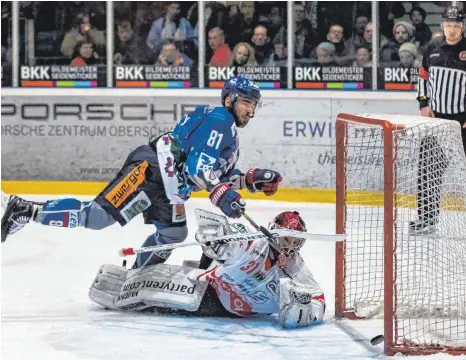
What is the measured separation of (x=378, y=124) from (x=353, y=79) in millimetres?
4437

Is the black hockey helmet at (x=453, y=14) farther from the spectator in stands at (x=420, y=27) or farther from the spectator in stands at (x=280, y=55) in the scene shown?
the spectator in stands at (x=280, y=55)

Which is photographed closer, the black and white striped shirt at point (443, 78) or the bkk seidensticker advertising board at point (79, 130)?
the black and white striped shirt at point (443, 78)

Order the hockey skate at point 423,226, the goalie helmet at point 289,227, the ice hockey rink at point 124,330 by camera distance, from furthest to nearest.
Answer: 1. the goalie helmet at point 289,227
2. the hockey skate at point 423,226
3. the ice hockey rink at point 124,330

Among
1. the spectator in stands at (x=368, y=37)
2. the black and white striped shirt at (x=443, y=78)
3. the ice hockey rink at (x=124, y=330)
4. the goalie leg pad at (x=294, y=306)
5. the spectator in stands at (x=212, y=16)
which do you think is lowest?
the ice hockey rink at (x=124, y=330)

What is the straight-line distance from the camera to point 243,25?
8422 mm

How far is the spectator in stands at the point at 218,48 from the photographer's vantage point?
8406 mm

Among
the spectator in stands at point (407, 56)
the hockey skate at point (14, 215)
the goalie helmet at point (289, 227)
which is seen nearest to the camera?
the goalie helmet at point (289, 227)

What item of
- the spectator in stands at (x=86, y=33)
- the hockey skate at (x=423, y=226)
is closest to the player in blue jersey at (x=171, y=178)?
the hockey skate at (x=423, y=226)

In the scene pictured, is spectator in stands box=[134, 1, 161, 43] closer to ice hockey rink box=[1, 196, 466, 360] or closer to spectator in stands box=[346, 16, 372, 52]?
spectator in stands box=[346, 16, 372, 52]

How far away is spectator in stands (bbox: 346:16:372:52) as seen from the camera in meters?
8.23

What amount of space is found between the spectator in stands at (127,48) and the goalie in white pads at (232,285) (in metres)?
4.20

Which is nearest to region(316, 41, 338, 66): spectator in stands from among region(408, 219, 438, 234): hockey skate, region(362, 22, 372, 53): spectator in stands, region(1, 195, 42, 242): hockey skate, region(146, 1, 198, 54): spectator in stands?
region(362, 22, 372, 53): spectator in stands

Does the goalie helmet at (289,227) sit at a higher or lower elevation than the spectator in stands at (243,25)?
lower

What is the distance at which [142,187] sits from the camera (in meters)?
4.56
